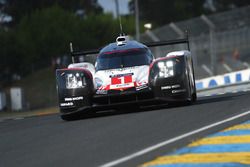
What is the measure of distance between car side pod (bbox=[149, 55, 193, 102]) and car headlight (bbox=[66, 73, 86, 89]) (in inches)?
55.7

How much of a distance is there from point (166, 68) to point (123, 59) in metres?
1.32

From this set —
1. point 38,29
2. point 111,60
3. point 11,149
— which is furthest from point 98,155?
point 38,29

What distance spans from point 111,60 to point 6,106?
2052 centimetres

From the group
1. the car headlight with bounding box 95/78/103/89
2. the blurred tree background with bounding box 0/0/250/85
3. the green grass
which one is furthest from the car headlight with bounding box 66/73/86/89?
the blurred tree background with bounding box 0/0/250/85

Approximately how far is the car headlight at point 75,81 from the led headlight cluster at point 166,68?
1.60 metres

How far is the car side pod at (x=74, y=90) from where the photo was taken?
48.5 ft

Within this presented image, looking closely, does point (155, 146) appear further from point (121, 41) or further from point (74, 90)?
point (121, 41)

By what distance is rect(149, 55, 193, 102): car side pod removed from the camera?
14633 millimetres

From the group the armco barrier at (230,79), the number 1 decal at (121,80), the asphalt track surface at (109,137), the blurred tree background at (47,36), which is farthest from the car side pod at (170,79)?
the blurred tree background at (47,36)

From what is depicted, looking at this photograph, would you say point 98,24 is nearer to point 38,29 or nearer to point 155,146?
point 38,29

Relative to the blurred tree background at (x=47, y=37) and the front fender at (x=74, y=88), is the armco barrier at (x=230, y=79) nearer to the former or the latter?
the front fender at (x=74, y=88)

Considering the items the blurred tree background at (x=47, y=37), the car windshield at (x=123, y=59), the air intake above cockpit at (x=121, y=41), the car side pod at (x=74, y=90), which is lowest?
the car side pod at (x=74, y=90)

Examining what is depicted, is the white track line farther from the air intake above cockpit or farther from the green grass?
the green grass

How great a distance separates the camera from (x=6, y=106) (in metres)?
35.4
